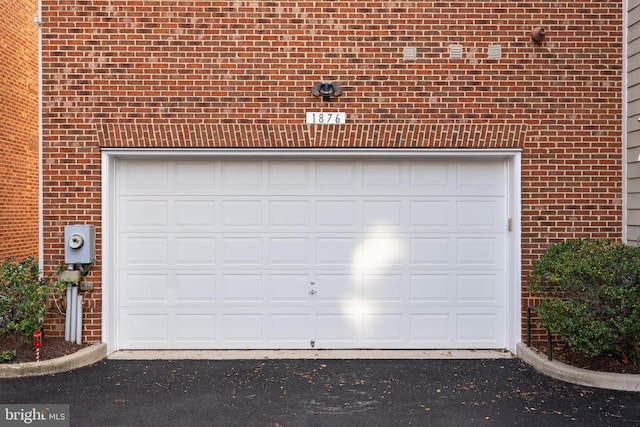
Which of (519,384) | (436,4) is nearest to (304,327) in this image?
(519,384)

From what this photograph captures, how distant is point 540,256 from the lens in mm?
7086

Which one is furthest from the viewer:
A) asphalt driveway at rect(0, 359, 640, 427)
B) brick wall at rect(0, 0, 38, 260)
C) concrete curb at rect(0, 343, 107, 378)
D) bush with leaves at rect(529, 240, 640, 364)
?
brick wall at rect(0, 0, 38, 260)

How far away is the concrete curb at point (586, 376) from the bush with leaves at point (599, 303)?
0.80ft

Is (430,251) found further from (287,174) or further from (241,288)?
(241,288)

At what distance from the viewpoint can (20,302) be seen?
21.4ft

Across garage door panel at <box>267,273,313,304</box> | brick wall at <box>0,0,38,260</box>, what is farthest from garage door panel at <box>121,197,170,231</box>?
brick wall at <box>0,0,38,260</box>

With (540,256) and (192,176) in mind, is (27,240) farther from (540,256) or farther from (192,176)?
(540,256)

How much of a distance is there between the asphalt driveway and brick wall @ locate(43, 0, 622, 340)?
1.34 m

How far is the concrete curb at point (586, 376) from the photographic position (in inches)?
226

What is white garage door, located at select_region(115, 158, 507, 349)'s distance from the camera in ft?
23.8

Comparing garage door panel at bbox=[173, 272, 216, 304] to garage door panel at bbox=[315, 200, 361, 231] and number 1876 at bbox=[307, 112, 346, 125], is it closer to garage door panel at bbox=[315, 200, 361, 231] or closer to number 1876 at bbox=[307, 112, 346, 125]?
garage door panel at bbox=[315, 200, 361, 231]

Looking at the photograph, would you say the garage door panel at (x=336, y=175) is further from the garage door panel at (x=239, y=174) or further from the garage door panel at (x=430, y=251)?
the garage door panel at (x=430, y=251)

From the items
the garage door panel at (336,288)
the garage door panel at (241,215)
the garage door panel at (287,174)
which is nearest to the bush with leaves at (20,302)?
the garage door panel at (241,215)

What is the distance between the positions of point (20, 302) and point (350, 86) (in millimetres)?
4349
